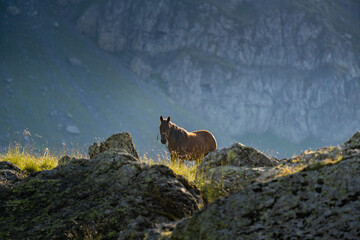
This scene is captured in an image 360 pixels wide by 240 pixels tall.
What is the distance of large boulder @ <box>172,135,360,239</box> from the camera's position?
2.89 m

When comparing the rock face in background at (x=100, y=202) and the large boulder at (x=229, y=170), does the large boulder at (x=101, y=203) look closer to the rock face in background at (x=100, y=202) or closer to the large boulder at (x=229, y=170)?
the rock face in background at (x=100, y=202)

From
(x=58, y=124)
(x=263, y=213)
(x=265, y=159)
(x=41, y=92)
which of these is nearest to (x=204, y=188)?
(x=265, y=159)

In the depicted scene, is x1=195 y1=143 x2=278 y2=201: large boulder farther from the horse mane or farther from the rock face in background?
the horse mane

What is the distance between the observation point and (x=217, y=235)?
3.16 metres

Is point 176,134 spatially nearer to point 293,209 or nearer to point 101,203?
point 101,203

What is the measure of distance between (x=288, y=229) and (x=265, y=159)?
4219 millimetres

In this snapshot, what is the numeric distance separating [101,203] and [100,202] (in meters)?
0.02

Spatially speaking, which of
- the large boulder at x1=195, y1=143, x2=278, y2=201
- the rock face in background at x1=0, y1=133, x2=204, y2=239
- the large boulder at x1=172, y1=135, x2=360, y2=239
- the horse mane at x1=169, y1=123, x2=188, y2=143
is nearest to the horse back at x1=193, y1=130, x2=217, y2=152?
the horse mane at x1=169, y1=123, x2=188, y2=143

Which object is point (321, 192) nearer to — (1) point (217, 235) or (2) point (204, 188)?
(1) point (217, 235)

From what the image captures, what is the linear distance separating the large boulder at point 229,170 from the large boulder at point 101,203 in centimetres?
Answer: 54

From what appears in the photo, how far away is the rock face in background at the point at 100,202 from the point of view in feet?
13.3

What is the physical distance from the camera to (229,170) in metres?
6.09

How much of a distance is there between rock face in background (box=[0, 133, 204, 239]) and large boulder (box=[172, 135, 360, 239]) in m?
0.65

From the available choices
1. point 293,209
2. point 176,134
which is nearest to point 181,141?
point 176,134
